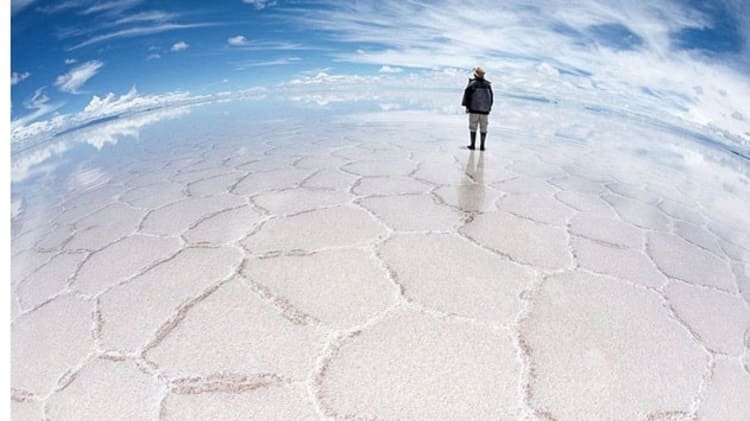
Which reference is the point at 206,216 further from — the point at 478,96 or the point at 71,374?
the point at 478,96

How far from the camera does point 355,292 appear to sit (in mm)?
1599

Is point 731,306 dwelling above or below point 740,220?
above

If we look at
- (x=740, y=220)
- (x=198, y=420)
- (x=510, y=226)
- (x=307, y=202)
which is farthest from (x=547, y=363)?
(x=740, y=220)

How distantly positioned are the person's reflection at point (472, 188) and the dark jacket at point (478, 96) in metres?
0.87

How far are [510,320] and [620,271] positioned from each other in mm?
797

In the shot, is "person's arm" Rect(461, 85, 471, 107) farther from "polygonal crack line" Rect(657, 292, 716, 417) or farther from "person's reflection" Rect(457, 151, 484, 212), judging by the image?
"polygonal crack line" Rect(657, 292, 716, 417)

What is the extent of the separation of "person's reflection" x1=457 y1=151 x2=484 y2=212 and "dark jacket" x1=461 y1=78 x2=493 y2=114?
0.87 m

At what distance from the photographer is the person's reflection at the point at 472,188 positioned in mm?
2732

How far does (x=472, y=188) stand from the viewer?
10.6ft

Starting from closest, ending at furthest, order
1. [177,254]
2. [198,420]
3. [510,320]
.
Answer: [198,420] → [510,320] → [177,254]

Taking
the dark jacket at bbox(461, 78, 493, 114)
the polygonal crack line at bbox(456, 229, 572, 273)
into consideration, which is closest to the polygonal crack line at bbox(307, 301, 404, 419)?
the polygonal crack line at bbox(456, 229, 572, 273)

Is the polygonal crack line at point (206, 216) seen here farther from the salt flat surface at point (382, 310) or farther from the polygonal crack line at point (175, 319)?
the polygonal crack line at point (175, 319)

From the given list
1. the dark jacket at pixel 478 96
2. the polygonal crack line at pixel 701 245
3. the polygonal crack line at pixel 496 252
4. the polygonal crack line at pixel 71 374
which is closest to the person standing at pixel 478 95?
the dark jacket at pixel 478 96

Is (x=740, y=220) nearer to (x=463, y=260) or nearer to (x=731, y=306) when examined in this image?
(x=731, y=306)
